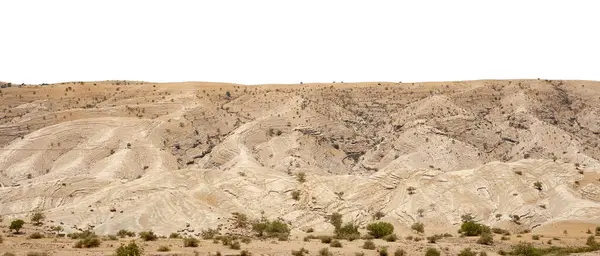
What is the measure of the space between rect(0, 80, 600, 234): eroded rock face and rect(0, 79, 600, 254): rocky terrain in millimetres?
153

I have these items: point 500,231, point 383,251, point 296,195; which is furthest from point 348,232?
point 383,251

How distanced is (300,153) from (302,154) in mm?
193

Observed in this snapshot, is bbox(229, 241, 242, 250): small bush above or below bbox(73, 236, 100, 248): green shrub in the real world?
below

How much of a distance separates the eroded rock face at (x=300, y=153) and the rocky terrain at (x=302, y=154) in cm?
15

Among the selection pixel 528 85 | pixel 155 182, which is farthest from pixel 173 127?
pixel 528 85

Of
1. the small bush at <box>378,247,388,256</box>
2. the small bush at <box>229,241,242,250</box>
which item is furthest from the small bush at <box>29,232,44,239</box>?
the small bush at <box>378,247,388,256</box>

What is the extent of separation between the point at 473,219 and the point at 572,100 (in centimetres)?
3365

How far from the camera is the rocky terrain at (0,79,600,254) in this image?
4378cm

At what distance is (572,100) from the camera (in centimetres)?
7106

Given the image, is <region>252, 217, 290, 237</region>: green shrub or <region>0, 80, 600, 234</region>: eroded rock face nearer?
<region>252, 217, 290, 237</region>: green shrub

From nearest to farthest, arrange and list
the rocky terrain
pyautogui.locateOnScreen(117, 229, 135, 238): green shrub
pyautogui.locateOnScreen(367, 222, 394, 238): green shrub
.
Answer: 1. pyautogui.locateOnScreen(117, 229, 135, 238): green shrub
2. pyautogui.locateOnScreen(367, 222, 394, 238): green shrub
3. the rocky terrain

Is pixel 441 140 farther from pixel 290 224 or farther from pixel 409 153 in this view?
pixel 290 224

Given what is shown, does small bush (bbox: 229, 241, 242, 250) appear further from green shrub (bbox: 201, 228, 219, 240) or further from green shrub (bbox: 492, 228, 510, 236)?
green shrub (bbox: 492, 228, 510, 236)

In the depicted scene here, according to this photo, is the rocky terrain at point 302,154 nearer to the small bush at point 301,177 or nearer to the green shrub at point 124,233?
the small bush at point 301,177
